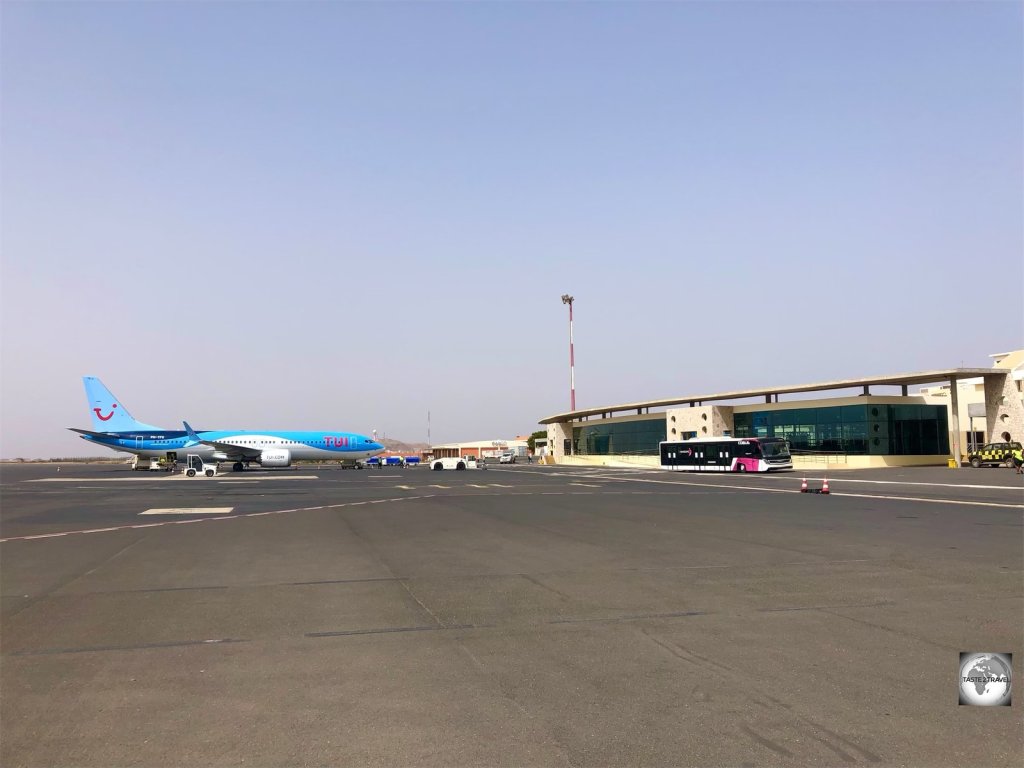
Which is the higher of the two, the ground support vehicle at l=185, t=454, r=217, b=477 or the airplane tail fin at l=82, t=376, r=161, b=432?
the airplane tail fin at l=82, t=376, r=161, b=432

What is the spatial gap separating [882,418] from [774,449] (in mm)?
15942

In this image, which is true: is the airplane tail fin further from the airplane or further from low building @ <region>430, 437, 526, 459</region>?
low building @ <region>430, 437, 526, 459</region>

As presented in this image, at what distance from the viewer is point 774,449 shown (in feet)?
187

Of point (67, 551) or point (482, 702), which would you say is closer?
point (482, 702)

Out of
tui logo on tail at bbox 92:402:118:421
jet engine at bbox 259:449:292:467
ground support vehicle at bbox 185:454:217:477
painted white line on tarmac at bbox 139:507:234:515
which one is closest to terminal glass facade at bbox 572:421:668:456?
jet engine at bbox 259:449:292:467

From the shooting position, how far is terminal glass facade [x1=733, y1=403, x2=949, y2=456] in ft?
216

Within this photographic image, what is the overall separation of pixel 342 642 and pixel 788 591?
6.15m

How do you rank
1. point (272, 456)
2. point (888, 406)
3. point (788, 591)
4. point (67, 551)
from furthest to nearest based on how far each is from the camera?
1. point (272, 456)
2. point (888, 406)
3. point (67, 551)
4. point (788, 591)

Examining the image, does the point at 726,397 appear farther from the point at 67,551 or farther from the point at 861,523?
the point at 67,551

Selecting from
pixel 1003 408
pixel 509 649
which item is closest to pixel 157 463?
pixel 1003 408

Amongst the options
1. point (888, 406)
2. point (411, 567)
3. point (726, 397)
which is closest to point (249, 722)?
point (411, 567)

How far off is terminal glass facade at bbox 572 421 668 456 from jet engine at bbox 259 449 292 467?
44473mm

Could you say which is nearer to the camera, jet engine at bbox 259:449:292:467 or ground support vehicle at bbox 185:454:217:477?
ground support vehicle at bbox 185:454:217:477

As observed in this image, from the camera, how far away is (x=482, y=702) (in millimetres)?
5473
